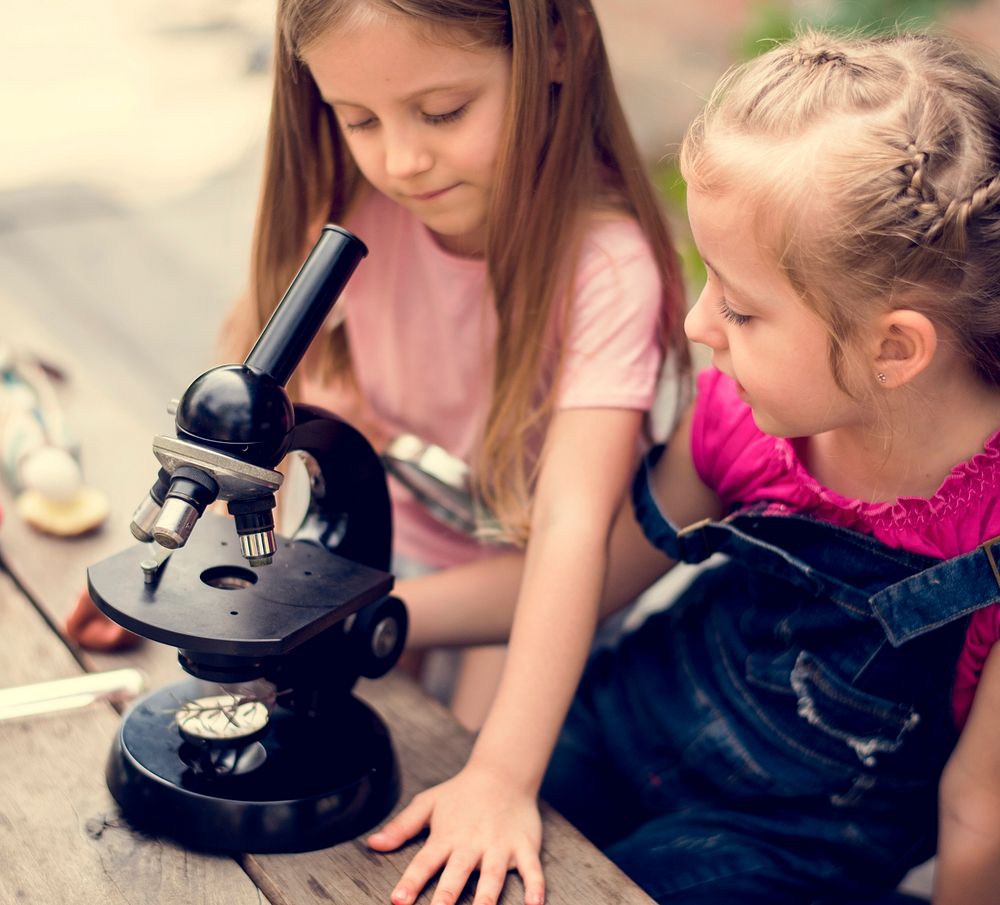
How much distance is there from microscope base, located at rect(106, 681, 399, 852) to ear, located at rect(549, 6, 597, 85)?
0.74 meters

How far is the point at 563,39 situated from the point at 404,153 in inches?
8.9

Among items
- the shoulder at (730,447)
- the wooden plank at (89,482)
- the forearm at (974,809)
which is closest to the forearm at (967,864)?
the forearm at (974,809)

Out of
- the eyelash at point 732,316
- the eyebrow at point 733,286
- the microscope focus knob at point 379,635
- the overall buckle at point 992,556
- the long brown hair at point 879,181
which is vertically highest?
the long brown hair at point 879,181

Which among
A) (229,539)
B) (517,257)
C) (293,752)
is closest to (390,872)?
(293,752)

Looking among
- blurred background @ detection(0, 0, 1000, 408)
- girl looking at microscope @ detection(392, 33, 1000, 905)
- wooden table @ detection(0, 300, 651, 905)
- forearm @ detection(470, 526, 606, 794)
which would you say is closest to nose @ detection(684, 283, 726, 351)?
girl looking at microscope @ detection(392, 33, 1000, 905)

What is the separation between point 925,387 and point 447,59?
1.93 ft

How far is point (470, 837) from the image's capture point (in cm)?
118

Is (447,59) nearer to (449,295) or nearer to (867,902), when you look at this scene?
(449,295)

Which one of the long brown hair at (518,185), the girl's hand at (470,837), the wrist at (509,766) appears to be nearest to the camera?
the girl's hand at (470,837)

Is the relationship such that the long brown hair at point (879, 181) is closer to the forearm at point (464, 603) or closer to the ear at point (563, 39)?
the ear at point (563, 39)

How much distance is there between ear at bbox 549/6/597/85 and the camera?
4.65 ft

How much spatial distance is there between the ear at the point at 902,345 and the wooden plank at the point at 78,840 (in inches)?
28.4

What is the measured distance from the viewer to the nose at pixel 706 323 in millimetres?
1217

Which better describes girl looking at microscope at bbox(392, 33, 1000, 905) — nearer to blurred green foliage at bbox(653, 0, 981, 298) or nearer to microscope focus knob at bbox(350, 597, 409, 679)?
microscope focus knob at bbox(350, 597, 409, 679)
